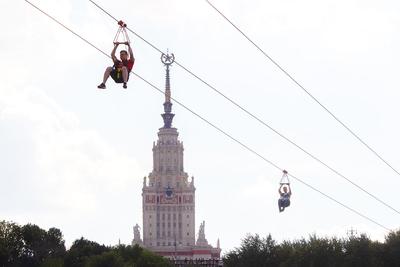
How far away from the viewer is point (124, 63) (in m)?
51.6

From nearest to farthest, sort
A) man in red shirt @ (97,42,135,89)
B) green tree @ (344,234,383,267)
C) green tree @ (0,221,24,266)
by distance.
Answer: man in red shirt @ (97,42,135,89), green tree @ (344,234,383,267), green tree @ (0,221,24,266)

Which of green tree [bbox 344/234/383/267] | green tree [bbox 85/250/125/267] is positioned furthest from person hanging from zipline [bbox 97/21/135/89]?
green tree [bbox 85/250/125/267]

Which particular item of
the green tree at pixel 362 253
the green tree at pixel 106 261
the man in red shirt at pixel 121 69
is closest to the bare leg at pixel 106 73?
the man in red shirt at pixel 121 69

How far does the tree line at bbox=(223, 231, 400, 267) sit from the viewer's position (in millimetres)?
159875

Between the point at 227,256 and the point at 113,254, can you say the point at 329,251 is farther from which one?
the point at 113,254

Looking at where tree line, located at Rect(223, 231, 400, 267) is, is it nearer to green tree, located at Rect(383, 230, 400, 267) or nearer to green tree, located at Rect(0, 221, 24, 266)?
green tree, located at Rect(383, 230, 400, 267)

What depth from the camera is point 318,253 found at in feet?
541

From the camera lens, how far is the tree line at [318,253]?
160 m

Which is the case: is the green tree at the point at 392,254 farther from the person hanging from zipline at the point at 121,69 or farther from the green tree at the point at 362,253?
the person hanging from zipline at the point at 121,69

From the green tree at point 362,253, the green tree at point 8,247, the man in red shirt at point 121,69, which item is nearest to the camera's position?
the man in red shirt at point 121,69

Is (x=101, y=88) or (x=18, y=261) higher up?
(x=18, y=261)

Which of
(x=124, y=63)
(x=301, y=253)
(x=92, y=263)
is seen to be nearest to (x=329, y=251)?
(x=301, y=253)

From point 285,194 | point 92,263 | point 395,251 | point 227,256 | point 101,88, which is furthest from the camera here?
point 92,263

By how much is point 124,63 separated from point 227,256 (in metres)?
121
